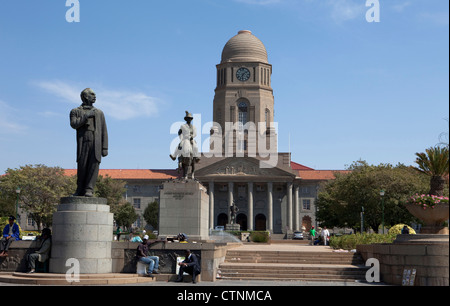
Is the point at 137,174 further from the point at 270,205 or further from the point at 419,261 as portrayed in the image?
the point at 419,261

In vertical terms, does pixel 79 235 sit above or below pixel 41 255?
above

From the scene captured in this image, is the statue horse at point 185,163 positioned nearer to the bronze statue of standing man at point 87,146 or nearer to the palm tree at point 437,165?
the bronze statue of standing man at point 87,146

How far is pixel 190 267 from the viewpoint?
1730 cm

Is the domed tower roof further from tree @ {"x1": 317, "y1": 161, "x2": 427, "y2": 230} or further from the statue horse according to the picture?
the statue horse

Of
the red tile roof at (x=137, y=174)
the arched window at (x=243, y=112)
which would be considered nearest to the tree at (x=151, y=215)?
the red tile roof at (x=137, y=174)

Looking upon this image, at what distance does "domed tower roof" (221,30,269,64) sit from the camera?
354 ft

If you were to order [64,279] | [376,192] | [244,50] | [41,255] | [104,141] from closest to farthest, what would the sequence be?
[64,279] → [41,255] → [104,141] → [376,192] → [244,50]

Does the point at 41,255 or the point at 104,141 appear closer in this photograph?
the point at 41,255

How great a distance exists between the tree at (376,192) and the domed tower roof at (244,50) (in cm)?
4716

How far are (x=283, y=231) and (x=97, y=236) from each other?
8434 cm

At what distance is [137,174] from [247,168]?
26688 millimetres

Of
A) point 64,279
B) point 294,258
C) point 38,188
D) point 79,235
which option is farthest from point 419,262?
point 38,188

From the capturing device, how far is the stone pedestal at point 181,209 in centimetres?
2445
